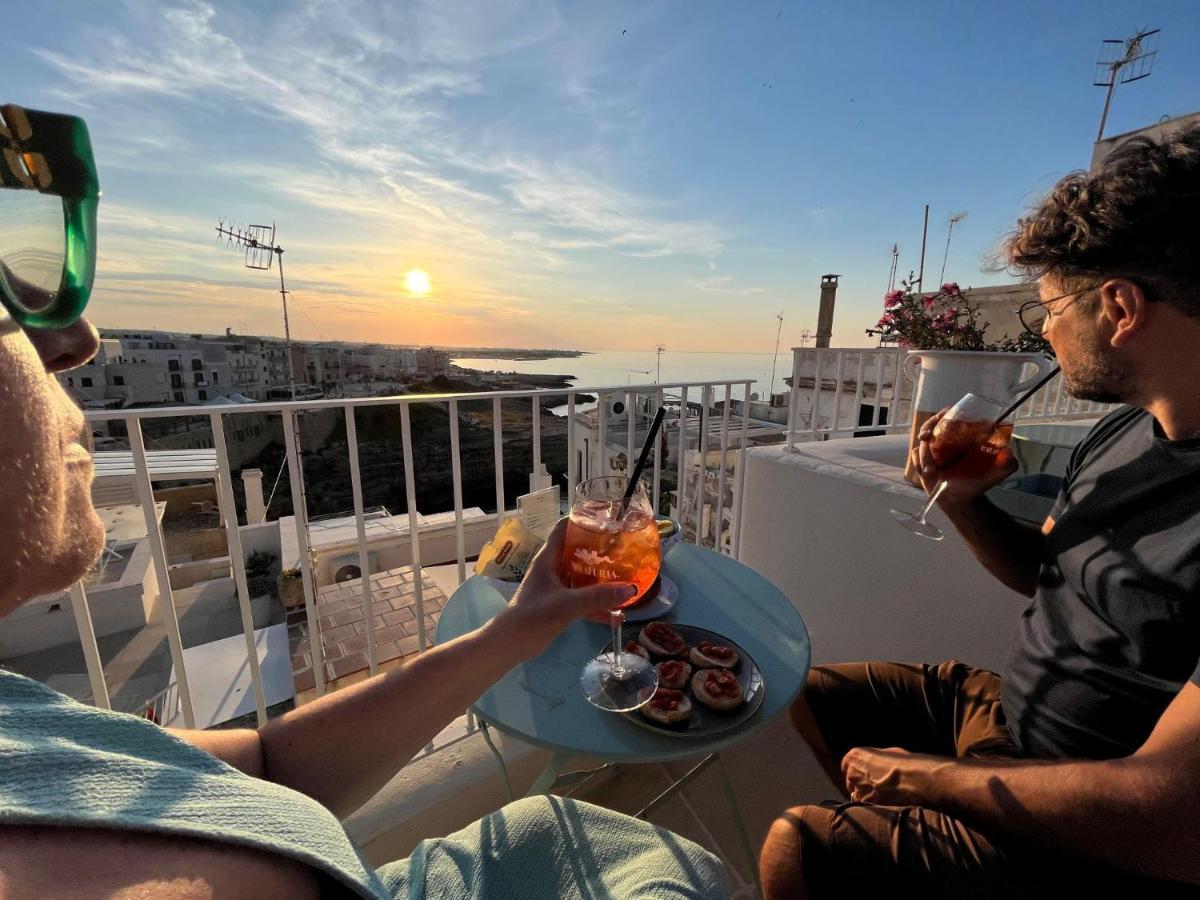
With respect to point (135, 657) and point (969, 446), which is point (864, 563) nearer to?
point (969, 446)

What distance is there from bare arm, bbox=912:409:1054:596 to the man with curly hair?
12 cm

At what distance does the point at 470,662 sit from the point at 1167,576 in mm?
1181

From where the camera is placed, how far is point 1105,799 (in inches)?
28.0

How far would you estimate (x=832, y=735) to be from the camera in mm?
1373

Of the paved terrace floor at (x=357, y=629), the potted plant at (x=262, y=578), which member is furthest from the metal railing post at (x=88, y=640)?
the potted plant at (x=262, y=578)

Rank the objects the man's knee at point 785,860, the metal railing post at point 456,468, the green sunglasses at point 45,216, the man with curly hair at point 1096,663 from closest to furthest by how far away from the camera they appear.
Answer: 1. the green sunglasses at point 45,216
2. the man with curly hair at point 1096,663
3. the man's knee at point 785,860
4. the metal railing post at point 456,468

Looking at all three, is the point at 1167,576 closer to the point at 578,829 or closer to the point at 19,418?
the point at 578,829

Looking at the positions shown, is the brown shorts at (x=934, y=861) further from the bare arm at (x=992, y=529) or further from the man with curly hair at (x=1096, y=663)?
the bare arm at (x=992, y=529)

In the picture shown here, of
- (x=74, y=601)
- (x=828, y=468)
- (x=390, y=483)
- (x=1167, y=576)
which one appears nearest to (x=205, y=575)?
(x=74, y=601)

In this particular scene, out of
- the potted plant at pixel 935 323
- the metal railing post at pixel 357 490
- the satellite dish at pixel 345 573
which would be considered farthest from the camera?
the satellite dish at pixel 345 573

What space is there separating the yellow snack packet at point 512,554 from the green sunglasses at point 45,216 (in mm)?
934

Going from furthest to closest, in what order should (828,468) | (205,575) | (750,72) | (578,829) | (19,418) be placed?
(205,575) → (750,72) → (828,468) → (578,829) → (19,418)

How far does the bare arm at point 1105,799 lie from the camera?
0.66 m

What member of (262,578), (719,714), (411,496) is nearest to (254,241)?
(262,578)
